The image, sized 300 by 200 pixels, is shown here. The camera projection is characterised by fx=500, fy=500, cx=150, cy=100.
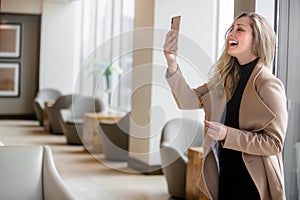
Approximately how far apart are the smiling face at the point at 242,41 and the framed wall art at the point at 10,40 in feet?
36.8

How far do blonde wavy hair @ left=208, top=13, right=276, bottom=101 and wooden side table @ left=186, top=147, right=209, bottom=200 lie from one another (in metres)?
2.28

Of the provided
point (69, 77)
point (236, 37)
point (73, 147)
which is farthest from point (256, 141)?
point (69, 77)

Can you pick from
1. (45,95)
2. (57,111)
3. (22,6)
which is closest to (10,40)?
(22,6)

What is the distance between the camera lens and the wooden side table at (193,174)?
171 inches

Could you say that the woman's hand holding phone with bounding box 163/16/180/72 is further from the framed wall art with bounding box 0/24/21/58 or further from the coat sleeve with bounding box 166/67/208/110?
the framed wall art with bounding box 0/24/21/58

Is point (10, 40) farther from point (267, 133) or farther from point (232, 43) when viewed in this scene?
point (267, 133)

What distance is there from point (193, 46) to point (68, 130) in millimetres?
6728

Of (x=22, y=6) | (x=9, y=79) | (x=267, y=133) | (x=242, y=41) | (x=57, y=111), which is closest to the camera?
(x=267, y=133)

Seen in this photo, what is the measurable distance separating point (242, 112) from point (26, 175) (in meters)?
1.22

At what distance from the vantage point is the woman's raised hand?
6.74 feet

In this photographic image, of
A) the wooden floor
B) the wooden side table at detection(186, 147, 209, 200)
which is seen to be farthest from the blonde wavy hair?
the wooden side table at detection(186, 147, 209, 200)

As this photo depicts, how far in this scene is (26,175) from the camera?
102 inches

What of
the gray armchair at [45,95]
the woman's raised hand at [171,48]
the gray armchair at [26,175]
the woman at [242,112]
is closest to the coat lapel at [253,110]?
the woman at [242,112]

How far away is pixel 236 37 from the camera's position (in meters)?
2.03
